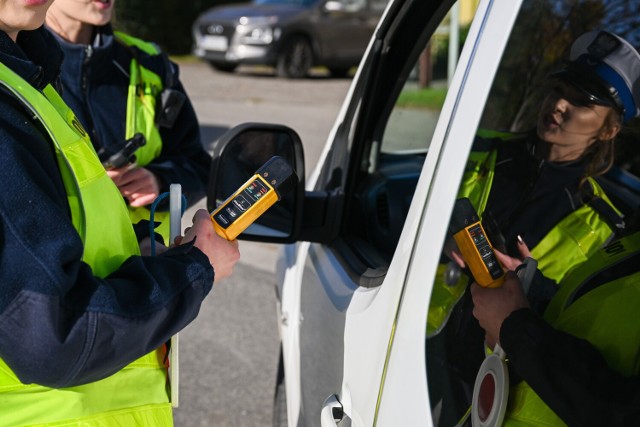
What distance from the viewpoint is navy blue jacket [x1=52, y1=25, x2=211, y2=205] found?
2404mm

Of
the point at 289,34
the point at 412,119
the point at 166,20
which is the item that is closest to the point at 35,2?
the point at 412,119

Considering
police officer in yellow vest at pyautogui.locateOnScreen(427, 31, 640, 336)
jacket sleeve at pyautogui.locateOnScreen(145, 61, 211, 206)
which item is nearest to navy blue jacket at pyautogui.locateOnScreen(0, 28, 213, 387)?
police officer in yellow vest at pyautogui.locateOnScreen(427, 31, 640, 336)

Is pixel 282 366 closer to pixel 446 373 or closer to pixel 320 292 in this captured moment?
pixel 320 292

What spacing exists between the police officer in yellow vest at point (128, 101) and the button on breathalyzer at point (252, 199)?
86cm

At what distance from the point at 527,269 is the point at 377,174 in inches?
35.2

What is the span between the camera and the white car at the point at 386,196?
1382 mm

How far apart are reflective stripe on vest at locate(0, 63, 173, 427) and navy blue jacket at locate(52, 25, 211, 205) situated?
3.09ft

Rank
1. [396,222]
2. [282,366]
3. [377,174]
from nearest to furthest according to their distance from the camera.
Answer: [396,222], [377,174], [282,366]

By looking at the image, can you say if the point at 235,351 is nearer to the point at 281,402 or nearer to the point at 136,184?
the point at 281,402

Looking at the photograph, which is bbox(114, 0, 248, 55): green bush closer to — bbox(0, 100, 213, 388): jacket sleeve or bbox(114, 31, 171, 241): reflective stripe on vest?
bbox(114, 31, 171, 241): reflective stripe on vest

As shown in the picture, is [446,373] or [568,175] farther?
[568,175]

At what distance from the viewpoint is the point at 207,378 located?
158 inches

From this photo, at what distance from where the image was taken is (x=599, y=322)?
139 centimetres

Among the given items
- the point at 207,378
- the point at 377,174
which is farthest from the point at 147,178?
the point at 207,378
